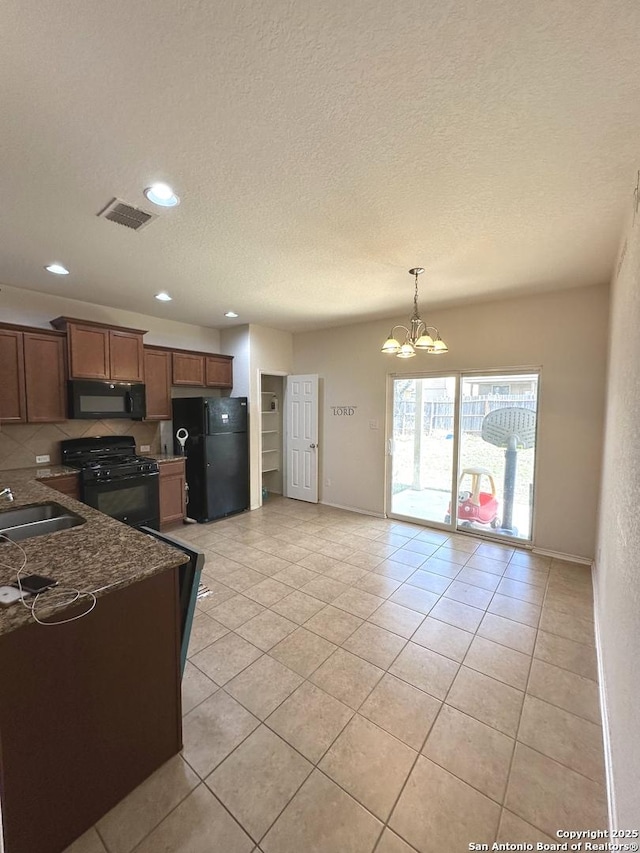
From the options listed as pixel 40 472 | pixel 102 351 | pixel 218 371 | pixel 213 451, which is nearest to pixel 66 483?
pixel 40 472

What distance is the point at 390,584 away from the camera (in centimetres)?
310

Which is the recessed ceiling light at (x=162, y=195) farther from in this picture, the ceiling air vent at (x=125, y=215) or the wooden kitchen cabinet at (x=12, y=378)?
the wooden kitchen cabinet at (x=12, y=378)

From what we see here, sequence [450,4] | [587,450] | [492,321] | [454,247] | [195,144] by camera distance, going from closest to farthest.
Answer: [450,4] → [195,144] → [454,247] → [587,450] → [492,321]

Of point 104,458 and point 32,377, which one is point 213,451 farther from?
point 32,377

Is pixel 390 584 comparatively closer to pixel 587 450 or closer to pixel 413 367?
pixel 587 450

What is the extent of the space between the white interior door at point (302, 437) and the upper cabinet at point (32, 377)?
10.3ft

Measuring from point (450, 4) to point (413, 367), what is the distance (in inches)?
145

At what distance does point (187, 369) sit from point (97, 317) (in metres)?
1.21

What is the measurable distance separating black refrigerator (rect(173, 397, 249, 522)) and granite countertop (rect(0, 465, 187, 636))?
266cm

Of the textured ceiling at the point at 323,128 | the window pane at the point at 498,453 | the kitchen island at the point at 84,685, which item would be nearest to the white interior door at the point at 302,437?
the window pane at the point at 498,453

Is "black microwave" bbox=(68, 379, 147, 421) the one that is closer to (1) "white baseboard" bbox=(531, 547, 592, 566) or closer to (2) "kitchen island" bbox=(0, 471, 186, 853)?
(2) "kitchen island" bbox=(0, 471, 186, 853)

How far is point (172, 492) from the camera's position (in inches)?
179

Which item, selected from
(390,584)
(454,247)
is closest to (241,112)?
(454,247)

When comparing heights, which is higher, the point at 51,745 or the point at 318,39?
the point at 318,39
